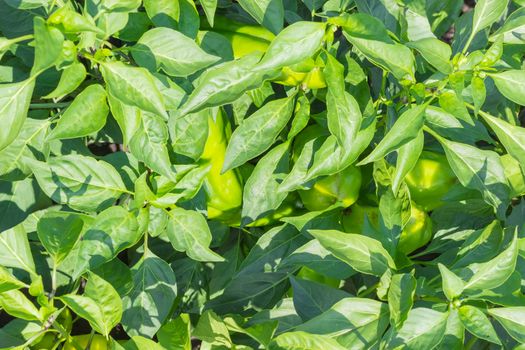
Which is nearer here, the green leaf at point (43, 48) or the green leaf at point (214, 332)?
the green leaf at point (43, 48)

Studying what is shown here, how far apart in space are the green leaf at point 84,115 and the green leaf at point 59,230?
0.52 ft

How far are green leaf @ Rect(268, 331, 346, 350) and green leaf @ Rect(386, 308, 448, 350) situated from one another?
93 millimetres

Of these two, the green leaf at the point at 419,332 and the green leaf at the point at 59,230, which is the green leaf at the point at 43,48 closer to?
the green leaf at the point at 59,230

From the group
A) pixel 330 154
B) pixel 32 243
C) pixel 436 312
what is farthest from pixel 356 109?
pixel 32 243

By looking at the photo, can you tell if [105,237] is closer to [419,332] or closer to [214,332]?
[214,332]

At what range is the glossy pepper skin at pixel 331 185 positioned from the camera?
1.36 meters

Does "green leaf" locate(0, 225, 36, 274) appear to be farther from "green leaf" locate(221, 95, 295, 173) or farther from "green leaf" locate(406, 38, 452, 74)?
"green leaf" locate(406, 38, 452, 74)

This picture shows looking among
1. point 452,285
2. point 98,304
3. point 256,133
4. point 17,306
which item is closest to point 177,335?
point 98,304

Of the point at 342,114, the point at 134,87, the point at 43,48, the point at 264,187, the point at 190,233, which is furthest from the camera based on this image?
the point at 264,187

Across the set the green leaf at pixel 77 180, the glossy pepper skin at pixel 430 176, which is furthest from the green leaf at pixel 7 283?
the glossy pepper skin at pixel 430 176

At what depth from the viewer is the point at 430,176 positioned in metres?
1.40

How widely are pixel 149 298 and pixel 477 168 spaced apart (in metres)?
0.66

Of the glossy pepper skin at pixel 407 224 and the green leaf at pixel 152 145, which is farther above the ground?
the green leaf at pixel 152 145

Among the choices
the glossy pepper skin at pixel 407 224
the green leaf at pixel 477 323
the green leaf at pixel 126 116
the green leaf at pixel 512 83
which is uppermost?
the green leaf at pixel 512 83
